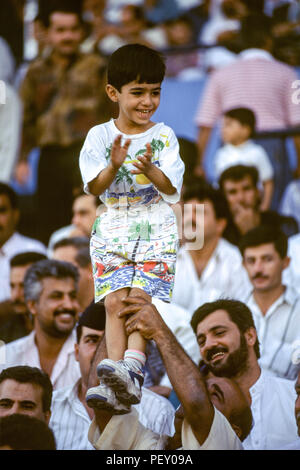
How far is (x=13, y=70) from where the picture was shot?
855 cm

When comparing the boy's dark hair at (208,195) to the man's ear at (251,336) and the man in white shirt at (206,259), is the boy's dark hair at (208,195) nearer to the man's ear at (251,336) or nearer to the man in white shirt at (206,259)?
the man in white shirt at (206,259)

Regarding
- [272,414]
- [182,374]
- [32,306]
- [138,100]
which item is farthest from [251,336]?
[138,100]

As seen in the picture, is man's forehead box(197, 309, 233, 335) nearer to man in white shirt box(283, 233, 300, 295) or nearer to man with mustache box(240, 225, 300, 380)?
man with mustache box(240, 225, 300, 380)

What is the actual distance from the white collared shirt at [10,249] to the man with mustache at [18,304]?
360 millimetres

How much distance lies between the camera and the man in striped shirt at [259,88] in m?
7.66

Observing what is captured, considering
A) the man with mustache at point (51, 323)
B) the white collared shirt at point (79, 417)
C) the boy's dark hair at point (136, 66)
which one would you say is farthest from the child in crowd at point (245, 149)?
the boy's dark hair at point (136, 66)

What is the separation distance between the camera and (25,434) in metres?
4.15

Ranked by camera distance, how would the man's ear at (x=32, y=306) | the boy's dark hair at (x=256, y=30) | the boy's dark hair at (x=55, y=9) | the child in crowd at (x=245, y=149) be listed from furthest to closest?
the boy's dark hair at (x=55, y=9)
the boy's dark hair at (x=256, y=30)
the child in crowd at (x=245, y=149)
the man's ear at (x=32, y=306)

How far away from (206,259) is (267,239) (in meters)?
0.70

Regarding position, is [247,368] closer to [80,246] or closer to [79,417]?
[79,417]

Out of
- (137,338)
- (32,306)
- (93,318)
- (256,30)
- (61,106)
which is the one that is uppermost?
(256,30)
